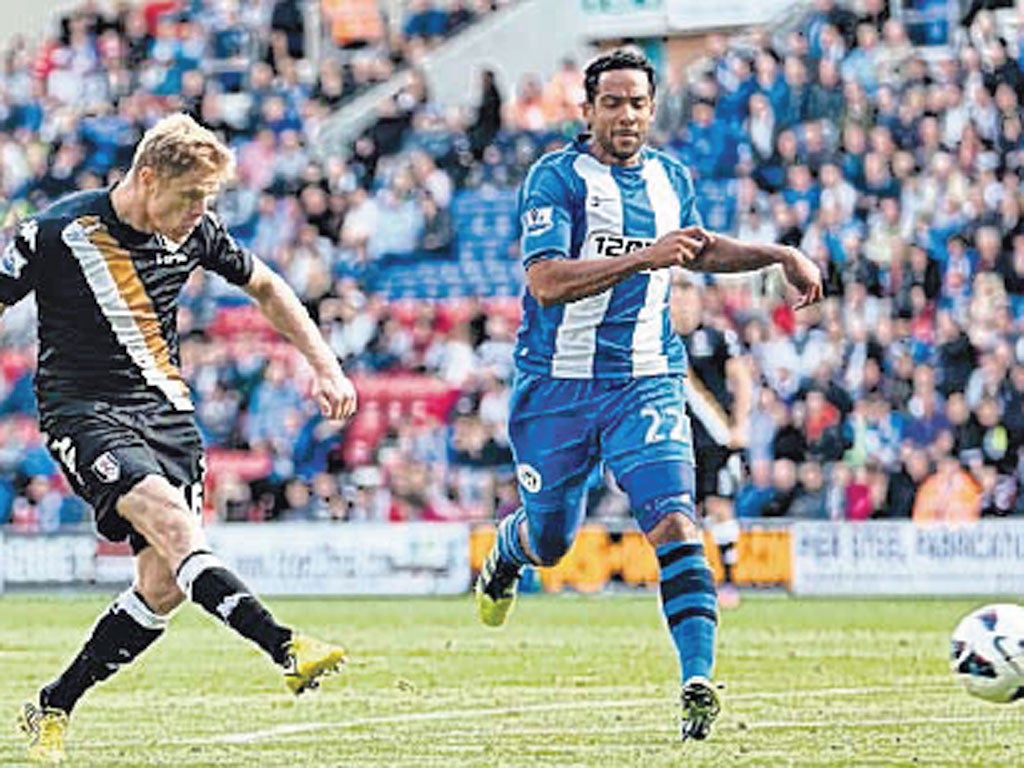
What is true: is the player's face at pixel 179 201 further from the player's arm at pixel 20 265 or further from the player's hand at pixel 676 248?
the player's hand at pixel 676 248

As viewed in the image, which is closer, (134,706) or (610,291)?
(610,291)

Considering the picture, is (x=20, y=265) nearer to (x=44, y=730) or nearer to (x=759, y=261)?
(x=44, y=730)

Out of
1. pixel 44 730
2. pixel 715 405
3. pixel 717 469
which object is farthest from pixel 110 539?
pixel 717 469

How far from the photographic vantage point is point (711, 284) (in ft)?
78.9

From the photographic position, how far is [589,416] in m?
10.7

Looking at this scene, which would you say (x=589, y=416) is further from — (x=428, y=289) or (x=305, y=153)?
(x=305, y=153)

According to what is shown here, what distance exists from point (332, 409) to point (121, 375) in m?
0.74

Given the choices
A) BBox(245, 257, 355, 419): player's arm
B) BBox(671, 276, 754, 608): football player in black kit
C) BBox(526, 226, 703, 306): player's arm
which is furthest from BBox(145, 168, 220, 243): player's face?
BBox(671, 276, 754, 608): football player in black kit

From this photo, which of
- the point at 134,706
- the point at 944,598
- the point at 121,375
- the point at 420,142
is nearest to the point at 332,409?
the point at 121,375

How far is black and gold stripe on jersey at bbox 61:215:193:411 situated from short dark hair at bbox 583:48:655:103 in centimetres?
199

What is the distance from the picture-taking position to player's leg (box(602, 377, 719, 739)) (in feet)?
31.9

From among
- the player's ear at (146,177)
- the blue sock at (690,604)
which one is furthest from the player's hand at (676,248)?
the player's ear at (146,177)

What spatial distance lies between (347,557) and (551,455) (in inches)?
463

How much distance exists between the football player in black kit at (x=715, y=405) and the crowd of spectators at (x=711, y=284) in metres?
0.63
